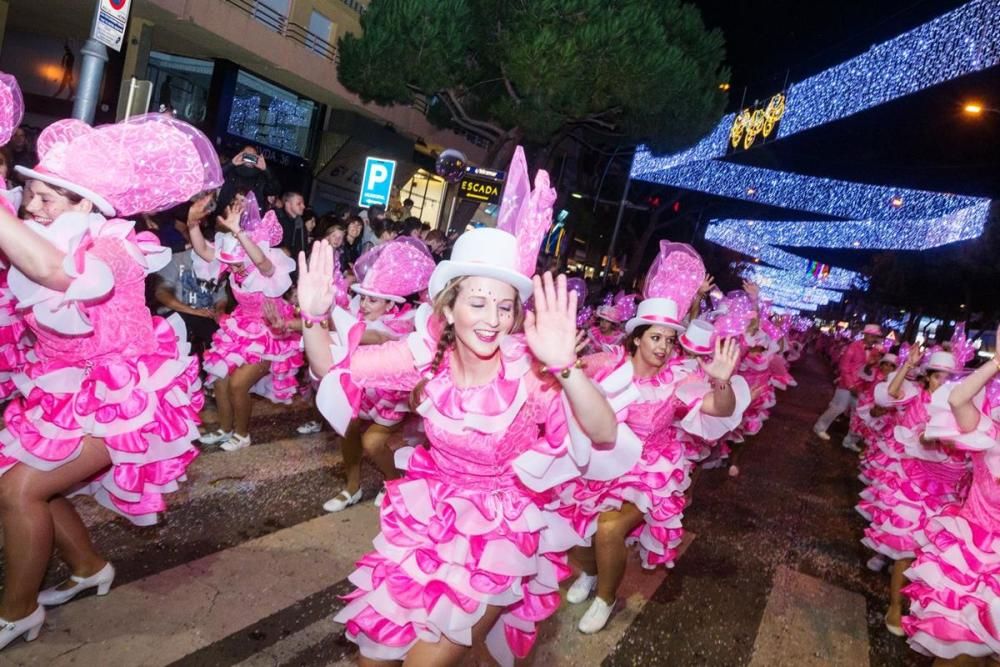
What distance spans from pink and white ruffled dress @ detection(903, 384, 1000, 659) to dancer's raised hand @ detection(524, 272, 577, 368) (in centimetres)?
274

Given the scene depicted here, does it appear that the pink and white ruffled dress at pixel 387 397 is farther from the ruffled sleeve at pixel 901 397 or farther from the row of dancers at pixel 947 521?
the ruffled sleeve at pixel 901 397

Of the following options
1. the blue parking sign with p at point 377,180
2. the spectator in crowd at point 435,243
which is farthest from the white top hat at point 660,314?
the blue parking sign with p at point 377,180

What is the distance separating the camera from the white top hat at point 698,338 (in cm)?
510

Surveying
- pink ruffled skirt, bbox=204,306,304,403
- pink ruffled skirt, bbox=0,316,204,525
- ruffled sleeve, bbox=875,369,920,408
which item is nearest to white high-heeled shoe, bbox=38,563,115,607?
pink ruffled skirt, bbox=0,316,204,525

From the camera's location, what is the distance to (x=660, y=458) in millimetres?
4215

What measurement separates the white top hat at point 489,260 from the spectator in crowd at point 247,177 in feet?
14.7

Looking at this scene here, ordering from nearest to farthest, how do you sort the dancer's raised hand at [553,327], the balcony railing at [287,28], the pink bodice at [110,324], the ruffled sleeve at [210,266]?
the dancer's raised hand at [553,327], the pink bodice at [110,324], the ruffled sleeve at [210,266], the balcony railing at [287,28]

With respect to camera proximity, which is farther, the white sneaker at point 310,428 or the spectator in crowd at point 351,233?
the spectator in crowd at point 351,233

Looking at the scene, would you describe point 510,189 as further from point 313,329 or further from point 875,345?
point 875,345

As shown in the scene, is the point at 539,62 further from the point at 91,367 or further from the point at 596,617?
the point at 91,367

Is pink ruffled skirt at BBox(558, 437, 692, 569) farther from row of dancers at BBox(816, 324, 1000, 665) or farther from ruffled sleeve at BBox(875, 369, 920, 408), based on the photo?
ruffled sleeve at BBox(875, 369, 920, 408)

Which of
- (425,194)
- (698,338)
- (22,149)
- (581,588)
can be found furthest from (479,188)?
(425,194)

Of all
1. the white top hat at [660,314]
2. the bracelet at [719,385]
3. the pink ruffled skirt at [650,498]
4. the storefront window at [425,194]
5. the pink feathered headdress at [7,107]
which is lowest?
the pink ruffled skirt at [650,498]

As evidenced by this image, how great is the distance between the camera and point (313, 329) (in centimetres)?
266
